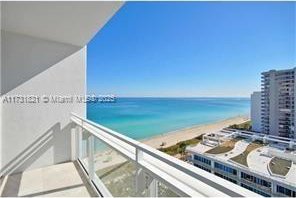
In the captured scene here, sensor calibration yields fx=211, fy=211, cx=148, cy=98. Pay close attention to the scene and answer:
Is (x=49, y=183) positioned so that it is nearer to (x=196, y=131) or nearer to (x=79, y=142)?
(x=79, y=142)

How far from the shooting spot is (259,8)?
3.71 metres

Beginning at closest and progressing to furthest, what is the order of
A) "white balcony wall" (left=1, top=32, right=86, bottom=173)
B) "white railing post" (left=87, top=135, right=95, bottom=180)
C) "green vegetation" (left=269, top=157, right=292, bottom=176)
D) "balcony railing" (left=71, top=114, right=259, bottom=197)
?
"balcony railing" (left=71, top=114, right=259, bottom=197), "green vegetation" (left=269, top=157, right=292, bottom=176), "white railing post" (left=87, top=135, right=95, bottom=180), "white balcony wall" (left=1, top=32, right=86, bottom=173)

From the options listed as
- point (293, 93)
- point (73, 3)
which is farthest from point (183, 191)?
point (73, 3)

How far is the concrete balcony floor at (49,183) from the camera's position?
2389 millimetres

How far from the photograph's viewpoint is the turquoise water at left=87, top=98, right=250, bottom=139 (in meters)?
8.98

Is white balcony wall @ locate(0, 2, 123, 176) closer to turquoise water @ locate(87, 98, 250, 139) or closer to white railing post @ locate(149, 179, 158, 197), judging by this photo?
white railing post @ locate(149, 179, 158, 197)

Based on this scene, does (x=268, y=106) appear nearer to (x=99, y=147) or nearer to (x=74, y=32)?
(x=99, y=147)

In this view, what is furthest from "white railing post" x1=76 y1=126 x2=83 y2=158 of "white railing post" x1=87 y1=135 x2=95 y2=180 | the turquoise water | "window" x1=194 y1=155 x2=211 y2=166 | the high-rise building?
the turquoise water

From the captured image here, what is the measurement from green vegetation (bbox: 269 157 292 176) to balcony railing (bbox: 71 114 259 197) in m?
0.68

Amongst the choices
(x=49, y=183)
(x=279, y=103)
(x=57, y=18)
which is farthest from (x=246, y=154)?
(x=57, y=18)

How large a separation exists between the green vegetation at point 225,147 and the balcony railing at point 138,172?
687 millimetres

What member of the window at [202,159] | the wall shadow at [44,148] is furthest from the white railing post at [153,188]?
the wall shadow at [44,148]

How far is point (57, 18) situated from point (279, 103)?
277 centimetres

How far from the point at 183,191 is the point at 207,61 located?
13842 mm
